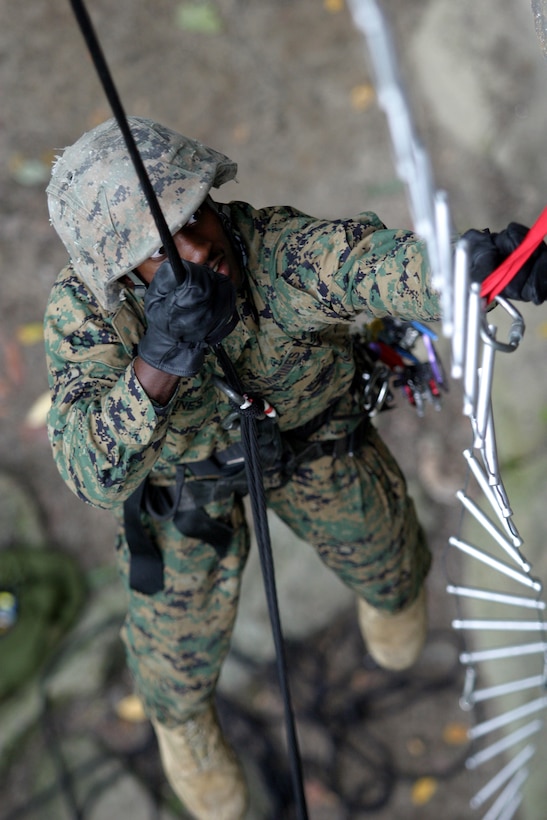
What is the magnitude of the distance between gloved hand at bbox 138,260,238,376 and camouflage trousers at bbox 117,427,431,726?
787 millimetres

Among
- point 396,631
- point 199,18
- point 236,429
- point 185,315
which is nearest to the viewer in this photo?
point 185,315

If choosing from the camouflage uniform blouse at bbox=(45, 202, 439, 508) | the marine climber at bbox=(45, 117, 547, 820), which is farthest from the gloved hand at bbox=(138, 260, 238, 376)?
the camouflage uniform blouse at bbox=(45, 202, 439, 508)

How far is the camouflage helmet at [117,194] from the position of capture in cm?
175

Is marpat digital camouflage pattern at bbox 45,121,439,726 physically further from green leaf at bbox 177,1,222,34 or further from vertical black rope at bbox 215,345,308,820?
green leaf at bbox 177,1,222,34

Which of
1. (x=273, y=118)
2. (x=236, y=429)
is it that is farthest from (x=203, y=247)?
(x=273, y=118)

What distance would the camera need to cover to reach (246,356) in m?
2.05

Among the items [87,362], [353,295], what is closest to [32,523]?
[87,362]

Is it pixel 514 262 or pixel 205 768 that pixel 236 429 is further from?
pixel 205 768

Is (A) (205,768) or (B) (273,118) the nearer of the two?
(A) (205,768)

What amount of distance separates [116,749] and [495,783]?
148 cm

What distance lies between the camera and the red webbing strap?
4.27 ft

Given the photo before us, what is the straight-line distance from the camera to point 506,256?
54.9 inches

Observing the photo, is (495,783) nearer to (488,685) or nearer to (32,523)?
(488,685)

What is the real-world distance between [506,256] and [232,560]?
4.40 feet
